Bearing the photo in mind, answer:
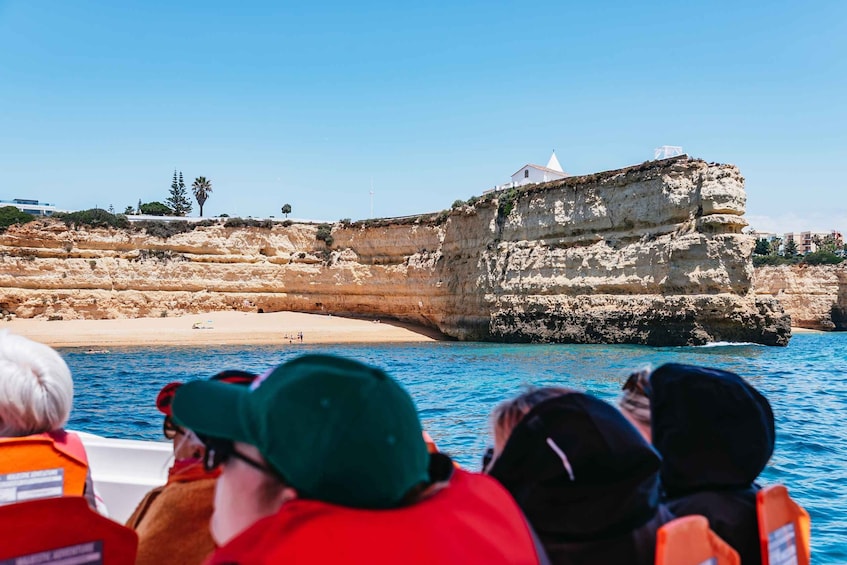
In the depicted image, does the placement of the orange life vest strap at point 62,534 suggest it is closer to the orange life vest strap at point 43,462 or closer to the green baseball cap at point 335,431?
the orange life vest strap at point 43,462

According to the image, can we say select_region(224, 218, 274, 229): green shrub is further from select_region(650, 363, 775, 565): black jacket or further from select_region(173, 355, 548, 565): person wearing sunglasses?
select_region(173, 355, 548, 565): person wearing sunglasses

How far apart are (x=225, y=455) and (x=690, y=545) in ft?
4.11

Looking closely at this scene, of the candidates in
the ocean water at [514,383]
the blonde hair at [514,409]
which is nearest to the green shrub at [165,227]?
the ocean water at [514,383]

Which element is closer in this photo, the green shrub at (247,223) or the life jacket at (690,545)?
the life jacket at (690,545)

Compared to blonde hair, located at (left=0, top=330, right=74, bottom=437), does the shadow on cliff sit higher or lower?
lower

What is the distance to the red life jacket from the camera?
3.34 feet

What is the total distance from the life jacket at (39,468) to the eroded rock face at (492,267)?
26.8 m

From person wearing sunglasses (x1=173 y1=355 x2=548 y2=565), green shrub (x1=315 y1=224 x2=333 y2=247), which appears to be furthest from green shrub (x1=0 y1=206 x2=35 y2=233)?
person wearing sunglasses (x1=173 y1=355 x2=548 y2=565)

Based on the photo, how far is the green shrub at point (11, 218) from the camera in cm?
3688

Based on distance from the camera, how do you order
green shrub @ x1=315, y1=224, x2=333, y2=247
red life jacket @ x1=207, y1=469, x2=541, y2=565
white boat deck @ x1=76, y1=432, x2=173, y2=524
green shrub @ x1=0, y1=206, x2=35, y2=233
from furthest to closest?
green shrub @ x1=315, y1=224, x2=333, y2=247 → green shrub @ x1=0, y1=206, x2=35, y2=233 → white boat deck @ x1=76, y1=432, x2=173, y2=524 → red life jacket @ x1=207, y1=469, x2=541, y2=565

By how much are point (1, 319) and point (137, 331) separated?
29.9ft

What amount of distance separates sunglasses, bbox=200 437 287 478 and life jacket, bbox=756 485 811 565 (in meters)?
1.63

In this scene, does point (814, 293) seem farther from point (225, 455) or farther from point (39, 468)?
point (225, 455)

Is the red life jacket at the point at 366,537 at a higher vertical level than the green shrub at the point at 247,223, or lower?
lower
